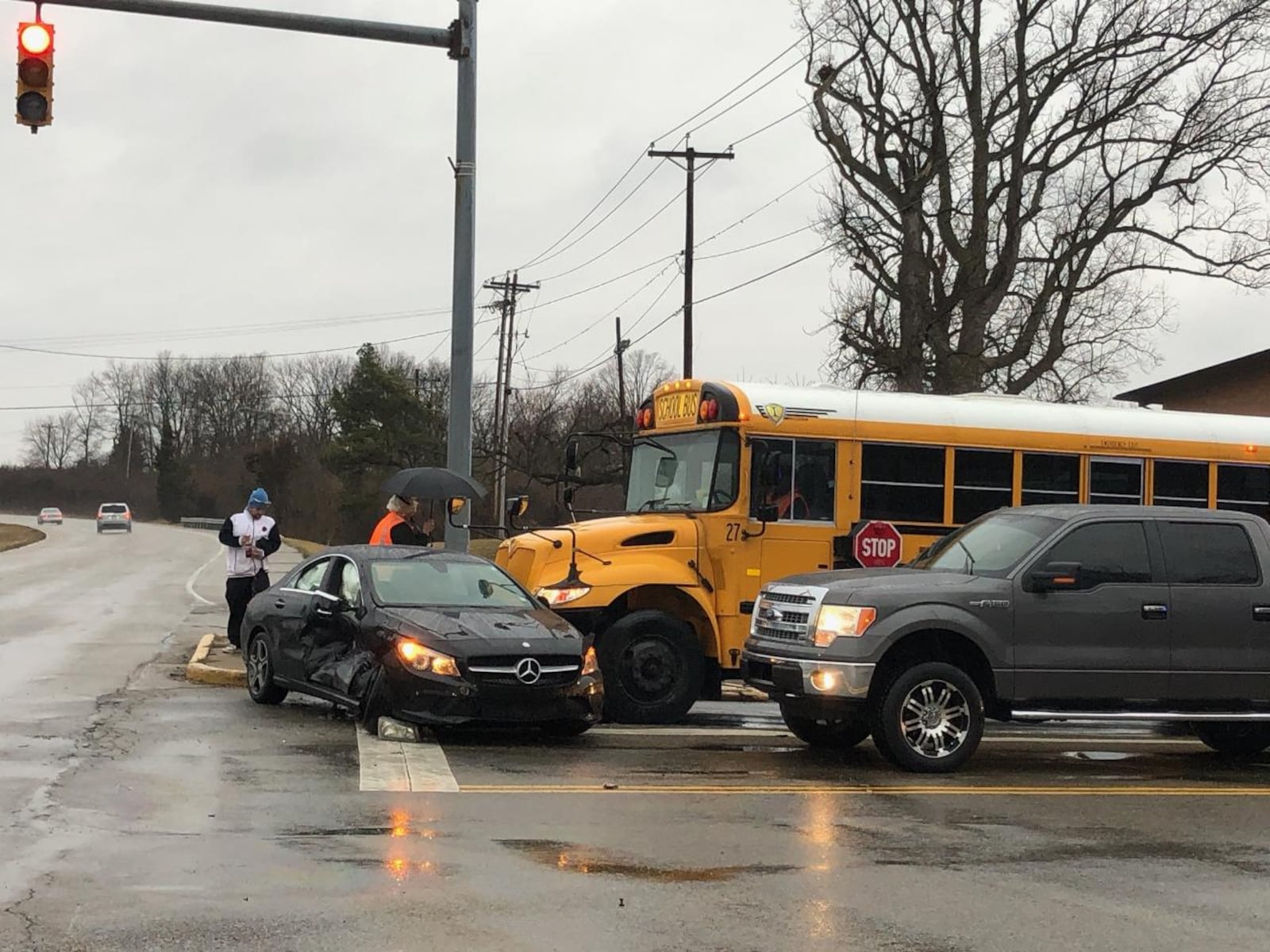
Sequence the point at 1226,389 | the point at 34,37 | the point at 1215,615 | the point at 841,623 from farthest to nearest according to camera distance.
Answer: the point at 1226,389 < the point at 34,37 < the point at 1215,615 < the point at 841,623

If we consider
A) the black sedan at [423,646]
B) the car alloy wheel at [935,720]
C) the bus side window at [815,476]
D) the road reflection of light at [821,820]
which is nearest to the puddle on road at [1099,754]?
the car alloy wheel at [935,720]

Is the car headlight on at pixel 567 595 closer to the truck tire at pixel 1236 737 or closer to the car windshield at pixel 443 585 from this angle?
the car windshield at pixel 443 585

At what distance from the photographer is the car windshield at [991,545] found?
1109 cm

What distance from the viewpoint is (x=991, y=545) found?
11383 mm

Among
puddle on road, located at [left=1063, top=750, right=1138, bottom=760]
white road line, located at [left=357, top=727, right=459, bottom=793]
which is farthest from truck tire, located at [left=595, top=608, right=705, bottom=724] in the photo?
puddle on road, located at [left=1063, top=750, right=1138, bottom=760]

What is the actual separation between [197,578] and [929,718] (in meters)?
30.3

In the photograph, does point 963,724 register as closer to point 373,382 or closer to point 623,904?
point 623,904

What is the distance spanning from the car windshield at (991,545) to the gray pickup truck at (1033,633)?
0.06 feet

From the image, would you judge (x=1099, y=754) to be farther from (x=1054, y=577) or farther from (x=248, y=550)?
(x=248, y=550)

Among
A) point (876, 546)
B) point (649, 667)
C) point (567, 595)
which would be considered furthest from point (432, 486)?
point (876, 546)

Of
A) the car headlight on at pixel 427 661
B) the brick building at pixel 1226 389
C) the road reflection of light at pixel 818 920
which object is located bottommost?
the road reflection of light at pixel 818 920

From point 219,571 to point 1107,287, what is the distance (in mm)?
24624

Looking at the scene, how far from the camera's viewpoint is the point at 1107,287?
1411 inches

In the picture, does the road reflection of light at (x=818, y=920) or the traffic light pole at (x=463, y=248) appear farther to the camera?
the traffic light pole at (x=463, y=248)
